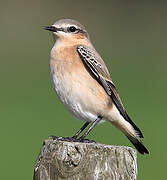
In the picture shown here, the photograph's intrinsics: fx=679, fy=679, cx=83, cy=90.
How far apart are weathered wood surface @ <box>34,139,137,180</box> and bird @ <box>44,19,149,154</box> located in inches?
80.6

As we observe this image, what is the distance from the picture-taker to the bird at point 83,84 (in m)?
8.27

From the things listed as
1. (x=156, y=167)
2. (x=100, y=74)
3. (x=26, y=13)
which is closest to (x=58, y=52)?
(x=100, y=74)

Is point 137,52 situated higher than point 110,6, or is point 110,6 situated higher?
point 110,6

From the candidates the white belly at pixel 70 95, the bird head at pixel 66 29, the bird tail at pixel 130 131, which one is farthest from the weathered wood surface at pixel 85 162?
the bird head at pixel 66 29

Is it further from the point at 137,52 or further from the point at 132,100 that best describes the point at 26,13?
the point at 132,100

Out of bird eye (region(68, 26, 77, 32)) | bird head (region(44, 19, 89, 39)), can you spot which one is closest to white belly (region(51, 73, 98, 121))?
bird head (region(44, 19, 89, 39))

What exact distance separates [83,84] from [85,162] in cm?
240

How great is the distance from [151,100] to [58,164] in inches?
391

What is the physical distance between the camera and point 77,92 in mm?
8266

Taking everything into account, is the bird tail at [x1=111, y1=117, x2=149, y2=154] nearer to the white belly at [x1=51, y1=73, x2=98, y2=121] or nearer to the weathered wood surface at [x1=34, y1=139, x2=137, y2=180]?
the white belly at [x1=51, y1=73, x2=98, y2=121]

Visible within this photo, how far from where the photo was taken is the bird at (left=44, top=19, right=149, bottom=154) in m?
8.27

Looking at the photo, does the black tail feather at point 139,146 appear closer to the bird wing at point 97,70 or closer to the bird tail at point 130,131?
the bird tail at point 130,131

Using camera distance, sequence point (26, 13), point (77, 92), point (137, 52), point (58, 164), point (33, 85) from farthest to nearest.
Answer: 1. point (26, 13)
2. point (137, 52)
3. point (33, 85)
4. point (77, 92)
5. point (58, 164)

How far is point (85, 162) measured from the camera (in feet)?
19.5
